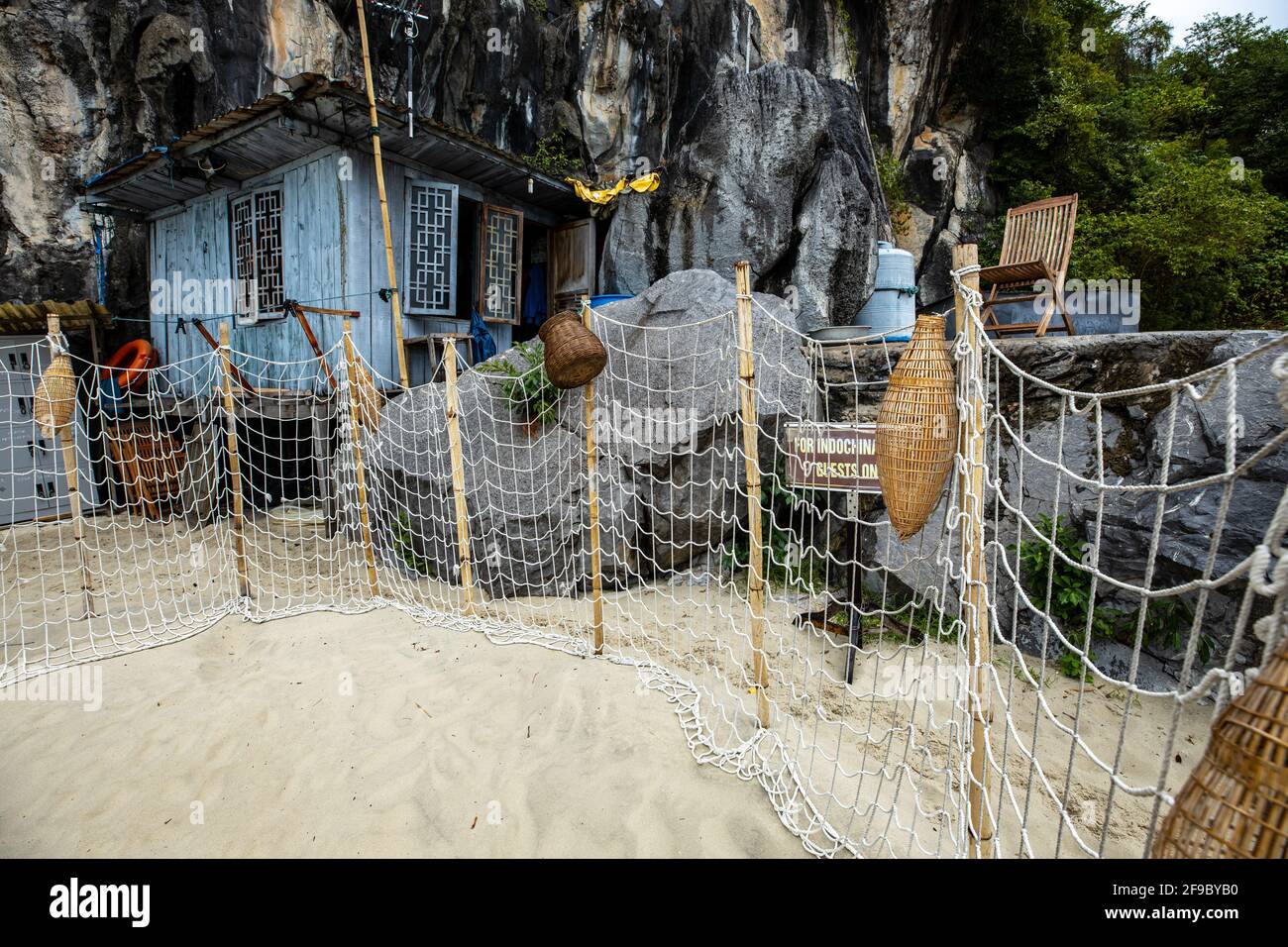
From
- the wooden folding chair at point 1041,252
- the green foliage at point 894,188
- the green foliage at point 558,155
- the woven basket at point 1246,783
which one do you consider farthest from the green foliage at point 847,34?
the woven basket at point 1246,783

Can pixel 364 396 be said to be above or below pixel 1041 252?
below

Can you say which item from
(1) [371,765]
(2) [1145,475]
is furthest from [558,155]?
(1) [371,765]

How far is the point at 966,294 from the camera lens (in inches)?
74.1

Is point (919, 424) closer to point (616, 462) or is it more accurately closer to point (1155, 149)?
point (616, 462)

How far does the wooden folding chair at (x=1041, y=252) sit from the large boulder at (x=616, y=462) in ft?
6.12

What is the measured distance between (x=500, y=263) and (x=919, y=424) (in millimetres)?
7528

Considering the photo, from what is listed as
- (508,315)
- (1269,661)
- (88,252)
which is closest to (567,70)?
(508,315)

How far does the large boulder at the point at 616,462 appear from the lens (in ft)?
16.4

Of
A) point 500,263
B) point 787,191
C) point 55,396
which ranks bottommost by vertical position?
point 55,396

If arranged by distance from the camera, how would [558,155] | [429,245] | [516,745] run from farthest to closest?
1. [558,155]
2. [429,245]
3. [516,745]

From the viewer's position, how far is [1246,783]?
0.75m

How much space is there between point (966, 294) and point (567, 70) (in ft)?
33.6

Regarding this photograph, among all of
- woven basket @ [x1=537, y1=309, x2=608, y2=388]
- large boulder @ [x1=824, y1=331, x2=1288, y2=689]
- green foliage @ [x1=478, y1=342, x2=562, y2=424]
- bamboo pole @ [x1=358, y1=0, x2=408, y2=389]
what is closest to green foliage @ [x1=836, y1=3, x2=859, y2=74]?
bamboo pole @ [x1=358, y1=0, x2=408, y2=389]
